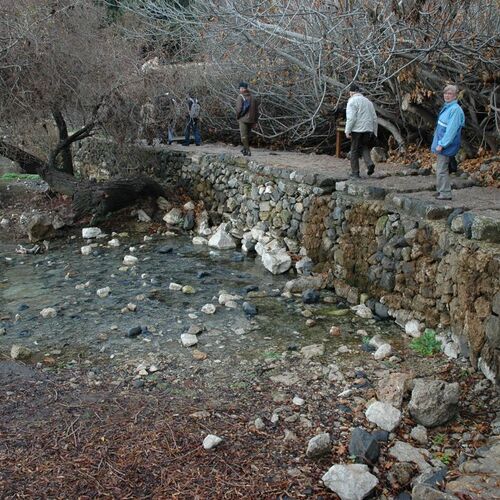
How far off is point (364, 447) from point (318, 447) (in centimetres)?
31

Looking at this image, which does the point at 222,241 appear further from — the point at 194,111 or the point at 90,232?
the point at 194,111

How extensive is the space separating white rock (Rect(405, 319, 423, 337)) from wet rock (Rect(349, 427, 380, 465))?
7.09ft

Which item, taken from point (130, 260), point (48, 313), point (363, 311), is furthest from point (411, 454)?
point (130, 260)

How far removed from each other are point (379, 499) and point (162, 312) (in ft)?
12.6

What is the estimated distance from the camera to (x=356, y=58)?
28.9 feet

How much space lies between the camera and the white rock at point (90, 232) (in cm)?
1068

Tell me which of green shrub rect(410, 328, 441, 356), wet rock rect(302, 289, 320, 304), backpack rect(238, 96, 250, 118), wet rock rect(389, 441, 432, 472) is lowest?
wet rock rect(302, 289, 320, 304)

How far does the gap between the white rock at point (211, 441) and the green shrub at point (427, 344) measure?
7.79 feet

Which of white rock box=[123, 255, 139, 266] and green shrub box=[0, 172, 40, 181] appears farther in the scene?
green shrub box=[0, 172, 40, 181]

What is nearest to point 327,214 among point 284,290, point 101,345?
point 284,290

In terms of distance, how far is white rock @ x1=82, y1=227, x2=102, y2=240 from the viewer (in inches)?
420

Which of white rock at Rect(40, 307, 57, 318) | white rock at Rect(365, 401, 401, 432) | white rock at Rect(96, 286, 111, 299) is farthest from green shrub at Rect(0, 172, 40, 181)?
white rock at Rect(365, 401, 401, 432)

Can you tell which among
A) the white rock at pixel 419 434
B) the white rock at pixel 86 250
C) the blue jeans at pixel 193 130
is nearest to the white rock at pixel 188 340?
the white rock at pixel 419 434

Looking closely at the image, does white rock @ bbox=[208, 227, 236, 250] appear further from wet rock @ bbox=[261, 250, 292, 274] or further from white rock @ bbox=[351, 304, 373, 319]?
white rock @ bbox=[351, 304, 373, 319]
